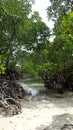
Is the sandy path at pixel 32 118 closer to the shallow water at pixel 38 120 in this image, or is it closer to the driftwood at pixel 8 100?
the shallow water at pixel 38 120

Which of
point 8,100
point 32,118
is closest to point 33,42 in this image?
point 8,100

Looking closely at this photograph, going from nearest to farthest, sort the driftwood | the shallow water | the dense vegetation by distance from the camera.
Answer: the shallow water, the driftwood, the dense vegetation

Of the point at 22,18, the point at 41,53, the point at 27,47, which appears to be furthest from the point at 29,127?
the point at 41,53

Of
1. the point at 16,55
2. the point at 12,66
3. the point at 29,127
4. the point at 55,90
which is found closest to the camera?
the point at 29,127

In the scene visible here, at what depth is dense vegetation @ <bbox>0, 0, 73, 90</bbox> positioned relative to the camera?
10327mm

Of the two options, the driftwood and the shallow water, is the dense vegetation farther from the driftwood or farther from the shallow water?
the shallow water

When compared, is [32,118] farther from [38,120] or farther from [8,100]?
[8,100]

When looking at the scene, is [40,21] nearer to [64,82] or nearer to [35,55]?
[35,55]

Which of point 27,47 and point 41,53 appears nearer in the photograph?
point 27,47

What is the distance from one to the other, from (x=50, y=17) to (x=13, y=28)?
3.42 metres

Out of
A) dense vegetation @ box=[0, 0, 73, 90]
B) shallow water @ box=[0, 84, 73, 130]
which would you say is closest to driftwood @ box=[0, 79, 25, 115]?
shallow water @ box=[0, 84, 73, 130]

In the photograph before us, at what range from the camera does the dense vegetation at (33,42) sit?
10.3 metres

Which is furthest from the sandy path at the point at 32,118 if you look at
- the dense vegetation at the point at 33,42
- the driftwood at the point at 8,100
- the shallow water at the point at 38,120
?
the dense vegetation at the point at 33,42

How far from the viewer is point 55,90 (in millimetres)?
14531
